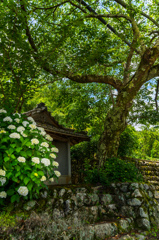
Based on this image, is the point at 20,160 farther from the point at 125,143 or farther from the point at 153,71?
the point at 125,143

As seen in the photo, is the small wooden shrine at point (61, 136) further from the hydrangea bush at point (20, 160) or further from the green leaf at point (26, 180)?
the green leaf at point (26, 180)

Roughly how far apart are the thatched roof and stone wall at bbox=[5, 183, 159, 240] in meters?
3.66

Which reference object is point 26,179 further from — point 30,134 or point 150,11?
point 150,11

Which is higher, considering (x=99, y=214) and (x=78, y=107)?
(x=78, y=107)

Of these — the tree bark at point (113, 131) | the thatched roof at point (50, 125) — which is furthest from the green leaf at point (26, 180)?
the thatched roof at point (50, 125)

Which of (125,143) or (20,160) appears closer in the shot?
(20,160)

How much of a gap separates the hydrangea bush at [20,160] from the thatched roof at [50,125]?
13.6 feet

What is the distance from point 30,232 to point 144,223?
10.6 feet

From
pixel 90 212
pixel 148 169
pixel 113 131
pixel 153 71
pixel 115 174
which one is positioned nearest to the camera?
pixel 90 212

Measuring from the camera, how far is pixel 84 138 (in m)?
10.5

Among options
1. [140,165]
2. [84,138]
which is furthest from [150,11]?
[140,165]

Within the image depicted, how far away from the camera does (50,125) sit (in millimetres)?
9430

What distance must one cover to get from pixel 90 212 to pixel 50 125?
501 cm

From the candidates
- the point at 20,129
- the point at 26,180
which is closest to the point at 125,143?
the point at 20,129
